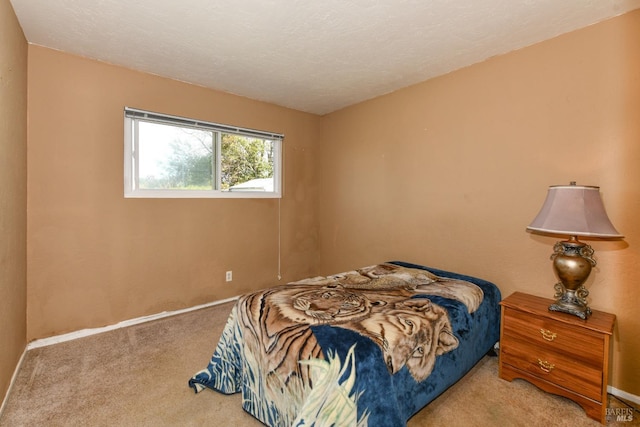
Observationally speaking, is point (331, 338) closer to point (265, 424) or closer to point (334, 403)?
point (334, 403)

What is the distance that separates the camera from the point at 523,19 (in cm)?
196

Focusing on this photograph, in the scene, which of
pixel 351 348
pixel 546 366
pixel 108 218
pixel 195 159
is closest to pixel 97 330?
pixel 108 218

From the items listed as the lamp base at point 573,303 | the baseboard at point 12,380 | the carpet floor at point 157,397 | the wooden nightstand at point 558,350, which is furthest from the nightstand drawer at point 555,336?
the baseboard at point 12,380

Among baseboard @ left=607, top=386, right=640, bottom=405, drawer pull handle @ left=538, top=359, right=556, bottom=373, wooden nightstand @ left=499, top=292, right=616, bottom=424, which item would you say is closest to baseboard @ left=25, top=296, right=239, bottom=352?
wooden nightstand @ left=499, top=292, right=616, bottom=424

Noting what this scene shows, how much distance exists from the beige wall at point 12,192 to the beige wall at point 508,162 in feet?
9.74

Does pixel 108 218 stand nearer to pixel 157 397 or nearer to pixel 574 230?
pixel 157 397

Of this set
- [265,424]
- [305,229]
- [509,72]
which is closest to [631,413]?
[265,424]

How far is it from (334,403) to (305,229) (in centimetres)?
294

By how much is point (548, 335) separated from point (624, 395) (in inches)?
25.5

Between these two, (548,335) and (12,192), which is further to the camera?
(12,192)

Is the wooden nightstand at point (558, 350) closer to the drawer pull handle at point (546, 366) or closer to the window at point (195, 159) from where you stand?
the drawer pull handle at point (546, 366)

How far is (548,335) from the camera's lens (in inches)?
71.5

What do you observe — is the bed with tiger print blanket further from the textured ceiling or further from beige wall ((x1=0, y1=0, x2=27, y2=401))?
the textured ceiling

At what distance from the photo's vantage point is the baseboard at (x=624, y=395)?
1827mm
